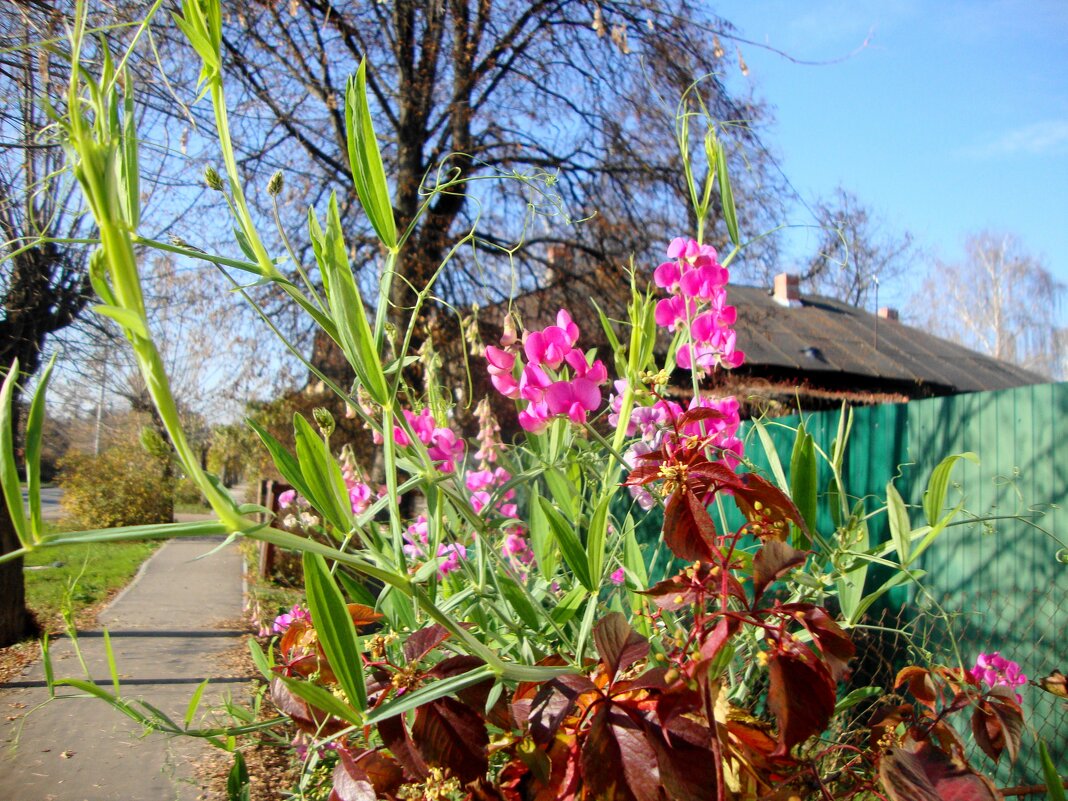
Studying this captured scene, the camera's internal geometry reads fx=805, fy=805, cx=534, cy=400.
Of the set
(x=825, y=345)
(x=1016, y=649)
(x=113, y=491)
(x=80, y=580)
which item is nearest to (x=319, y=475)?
(x=1016, y=649)

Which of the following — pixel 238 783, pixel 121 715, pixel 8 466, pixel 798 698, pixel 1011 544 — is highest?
pixel 8 466

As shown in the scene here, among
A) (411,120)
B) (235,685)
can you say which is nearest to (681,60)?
(411,120)

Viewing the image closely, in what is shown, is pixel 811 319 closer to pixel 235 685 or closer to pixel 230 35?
pixel 230 35

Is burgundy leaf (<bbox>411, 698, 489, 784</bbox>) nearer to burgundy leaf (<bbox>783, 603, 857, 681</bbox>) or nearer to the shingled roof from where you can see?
burgundy leaf (<bbox>783, 603, 857, 681</bbox>)

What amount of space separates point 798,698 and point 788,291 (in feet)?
60.7

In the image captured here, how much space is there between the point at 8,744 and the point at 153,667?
4.48 feet

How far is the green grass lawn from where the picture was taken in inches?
262

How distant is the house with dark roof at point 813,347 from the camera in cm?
899

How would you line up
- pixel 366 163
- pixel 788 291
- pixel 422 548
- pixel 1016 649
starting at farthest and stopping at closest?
pixel 788 291 → pixel 1016 649 → pixel 422 548 → pixel 366 163

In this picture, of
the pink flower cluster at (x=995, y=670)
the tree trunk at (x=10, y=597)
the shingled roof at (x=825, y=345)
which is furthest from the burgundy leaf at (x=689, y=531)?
the shingled roof at (x=825, y=345)

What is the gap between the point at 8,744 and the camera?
3.67m

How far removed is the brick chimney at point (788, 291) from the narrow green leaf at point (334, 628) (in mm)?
18322

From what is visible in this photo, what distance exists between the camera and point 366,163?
2.70 ft

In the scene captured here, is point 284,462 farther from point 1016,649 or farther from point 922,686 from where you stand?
point 1016,649
